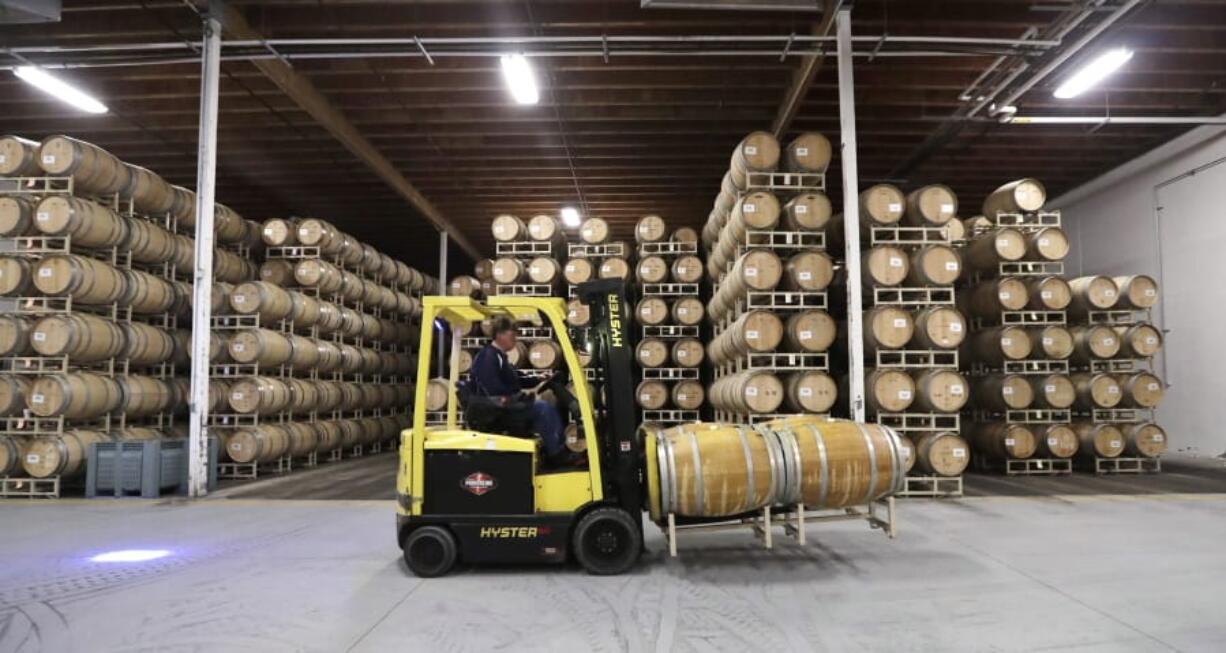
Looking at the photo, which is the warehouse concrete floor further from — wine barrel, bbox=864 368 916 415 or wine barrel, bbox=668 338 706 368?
wine barrel, bbox=668 338 706 368

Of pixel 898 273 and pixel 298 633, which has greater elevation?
pixel 898 273

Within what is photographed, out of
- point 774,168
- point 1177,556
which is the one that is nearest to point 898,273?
point 774,168

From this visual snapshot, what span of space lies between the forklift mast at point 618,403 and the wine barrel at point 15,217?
28.1 feet

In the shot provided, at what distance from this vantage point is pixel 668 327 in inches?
499

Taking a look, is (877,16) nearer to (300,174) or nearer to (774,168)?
(774,168)

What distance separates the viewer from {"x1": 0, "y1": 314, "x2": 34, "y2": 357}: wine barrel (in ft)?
30.0

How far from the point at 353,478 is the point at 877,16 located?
10.3 meters

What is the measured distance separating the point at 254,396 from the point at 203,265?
2723mm

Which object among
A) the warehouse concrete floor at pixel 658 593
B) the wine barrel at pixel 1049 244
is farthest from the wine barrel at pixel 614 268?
the warehouse concrete floor at pixel 658 593

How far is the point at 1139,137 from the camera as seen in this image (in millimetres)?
13156

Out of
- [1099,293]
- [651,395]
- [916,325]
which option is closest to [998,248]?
[1099,293]

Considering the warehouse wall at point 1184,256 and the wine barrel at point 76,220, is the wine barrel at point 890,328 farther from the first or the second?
the wine barrel at point 76,220

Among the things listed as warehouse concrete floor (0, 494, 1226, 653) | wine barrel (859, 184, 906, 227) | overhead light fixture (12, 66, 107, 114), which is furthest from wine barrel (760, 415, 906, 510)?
overhead light fixture (12, 66, 107, 114)

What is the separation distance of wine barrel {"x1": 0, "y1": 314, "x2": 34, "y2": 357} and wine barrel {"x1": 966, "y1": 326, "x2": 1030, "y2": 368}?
539 inches
